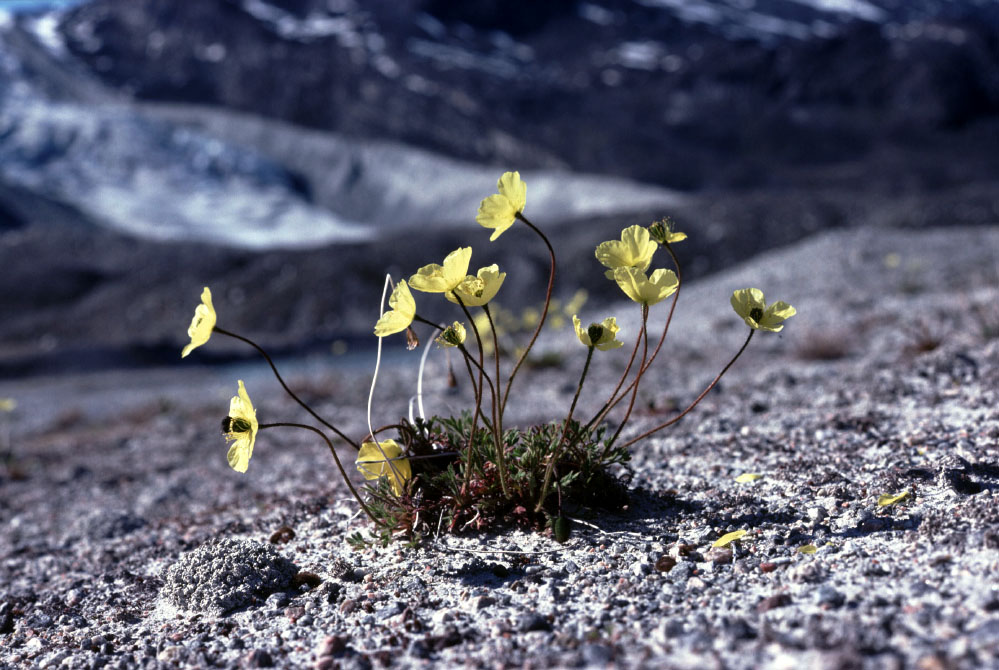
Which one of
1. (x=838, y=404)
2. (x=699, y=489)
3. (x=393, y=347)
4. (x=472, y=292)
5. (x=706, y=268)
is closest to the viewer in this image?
(x=472, y=292)

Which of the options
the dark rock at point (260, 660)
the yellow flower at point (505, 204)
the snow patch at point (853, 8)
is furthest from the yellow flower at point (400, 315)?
the snow patch at point (853, 8)

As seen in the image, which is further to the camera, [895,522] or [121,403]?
[121,403]

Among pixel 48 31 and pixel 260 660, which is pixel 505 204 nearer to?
pixel 260 660

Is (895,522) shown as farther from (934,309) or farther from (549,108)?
(549,108)

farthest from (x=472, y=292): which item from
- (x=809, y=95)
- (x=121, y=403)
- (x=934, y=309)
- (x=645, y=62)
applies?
(x=645, y=62)

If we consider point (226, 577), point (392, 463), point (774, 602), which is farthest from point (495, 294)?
point (226, 577)

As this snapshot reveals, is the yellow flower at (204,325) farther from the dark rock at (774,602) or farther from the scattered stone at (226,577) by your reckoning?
the dark rock at (774,602)

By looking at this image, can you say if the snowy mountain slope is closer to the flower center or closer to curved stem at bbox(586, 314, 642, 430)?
curved stem at bbox(586, 314, 642, 430)
